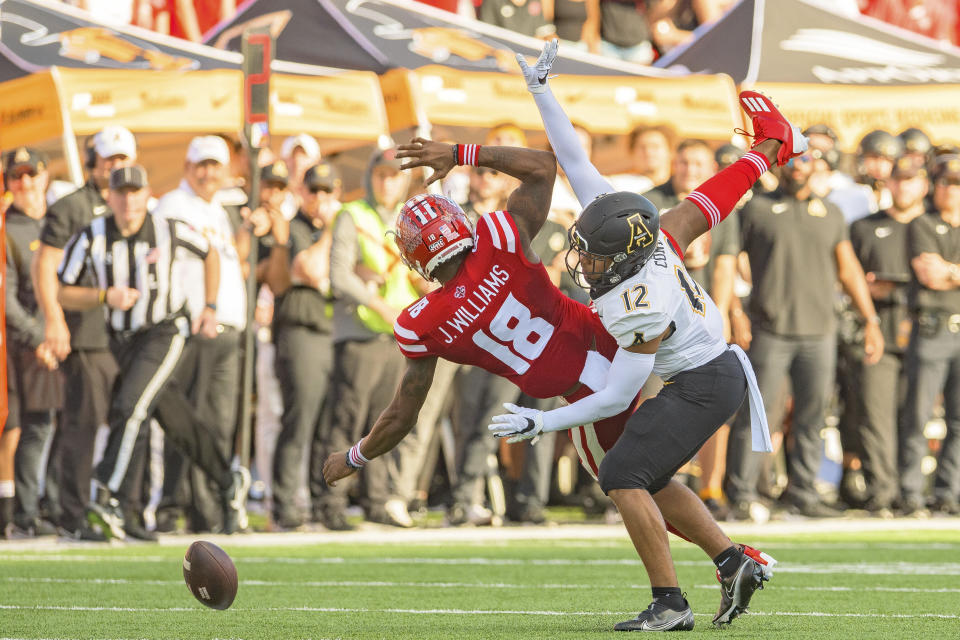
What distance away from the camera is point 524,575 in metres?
8.41

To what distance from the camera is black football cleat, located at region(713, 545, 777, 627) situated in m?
6.13

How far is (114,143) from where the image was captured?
1065cm

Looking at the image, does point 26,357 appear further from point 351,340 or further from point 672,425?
point 672,425

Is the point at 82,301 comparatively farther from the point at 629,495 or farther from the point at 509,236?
the point at 629,495

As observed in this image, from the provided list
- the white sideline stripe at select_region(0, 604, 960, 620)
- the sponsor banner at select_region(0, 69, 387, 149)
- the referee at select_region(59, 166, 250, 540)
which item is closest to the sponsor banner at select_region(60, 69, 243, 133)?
the sponsor banner at select_region(0, 69, 387, 149)

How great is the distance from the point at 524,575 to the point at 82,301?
3.48m

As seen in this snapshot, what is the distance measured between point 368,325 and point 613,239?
546cm

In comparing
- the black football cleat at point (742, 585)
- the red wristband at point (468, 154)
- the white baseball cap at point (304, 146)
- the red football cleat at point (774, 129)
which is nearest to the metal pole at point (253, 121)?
the white baseball cap at point (304, 146)

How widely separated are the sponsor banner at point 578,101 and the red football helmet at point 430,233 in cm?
700

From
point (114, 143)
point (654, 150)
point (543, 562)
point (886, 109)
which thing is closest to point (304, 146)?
point (114, 143)

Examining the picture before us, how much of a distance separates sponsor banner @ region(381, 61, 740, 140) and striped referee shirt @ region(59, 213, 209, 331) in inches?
145

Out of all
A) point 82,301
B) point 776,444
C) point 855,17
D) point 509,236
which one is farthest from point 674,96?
point 509,236

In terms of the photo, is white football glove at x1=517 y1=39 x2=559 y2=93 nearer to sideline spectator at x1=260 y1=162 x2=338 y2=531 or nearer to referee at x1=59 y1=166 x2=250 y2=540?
referee at x1=59 y1=166 x2=250 y2=540

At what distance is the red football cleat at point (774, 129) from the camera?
6.78 meters
